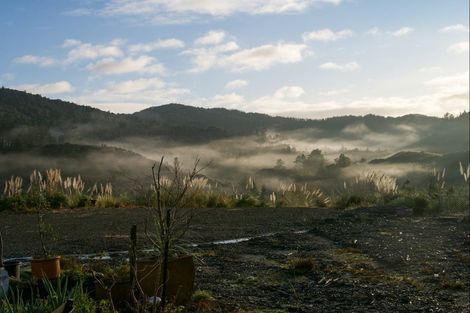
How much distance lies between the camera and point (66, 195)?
57.6ft

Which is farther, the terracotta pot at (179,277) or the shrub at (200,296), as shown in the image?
the shrub at (200,296)

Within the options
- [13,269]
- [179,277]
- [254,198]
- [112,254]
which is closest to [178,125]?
[254,198]

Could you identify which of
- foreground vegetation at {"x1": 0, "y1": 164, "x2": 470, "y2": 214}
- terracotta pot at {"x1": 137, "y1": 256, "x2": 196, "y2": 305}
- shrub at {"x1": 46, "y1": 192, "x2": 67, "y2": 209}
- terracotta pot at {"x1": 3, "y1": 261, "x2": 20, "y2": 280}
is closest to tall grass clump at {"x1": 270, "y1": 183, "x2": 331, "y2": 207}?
foreground vegetation at {"x1": 0, "y1": 164, "x2": 470, "y2": 214}

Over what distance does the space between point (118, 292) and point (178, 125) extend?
190 feet

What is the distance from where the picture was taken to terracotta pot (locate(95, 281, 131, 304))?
5.80 metres

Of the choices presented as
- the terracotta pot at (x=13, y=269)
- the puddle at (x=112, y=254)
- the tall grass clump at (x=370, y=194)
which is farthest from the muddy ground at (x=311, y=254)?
the tall grass clump at (x=370, y=194)

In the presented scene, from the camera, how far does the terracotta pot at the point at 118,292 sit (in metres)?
5.80

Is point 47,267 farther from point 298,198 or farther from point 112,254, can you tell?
point 298,198

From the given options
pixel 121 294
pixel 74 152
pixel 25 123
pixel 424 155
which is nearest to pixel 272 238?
pixel 121 294

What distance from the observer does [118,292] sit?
5.85 m

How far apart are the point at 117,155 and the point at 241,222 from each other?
97.2 feet

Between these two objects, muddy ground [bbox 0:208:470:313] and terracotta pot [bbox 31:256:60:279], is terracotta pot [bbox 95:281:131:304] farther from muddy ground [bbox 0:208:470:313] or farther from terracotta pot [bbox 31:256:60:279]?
terracotta pot [bbox 31:256:60:279]

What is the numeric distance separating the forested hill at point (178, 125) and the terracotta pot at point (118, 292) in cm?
3927

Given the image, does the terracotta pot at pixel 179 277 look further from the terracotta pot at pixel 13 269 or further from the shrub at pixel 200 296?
the terracotta pot at pixel 13 269
